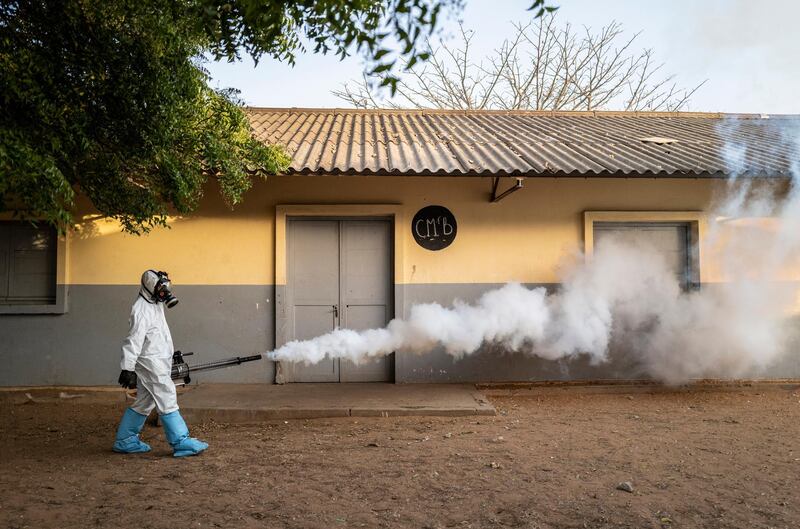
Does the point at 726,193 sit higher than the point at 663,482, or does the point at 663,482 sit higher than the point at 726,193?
the point at 726,193

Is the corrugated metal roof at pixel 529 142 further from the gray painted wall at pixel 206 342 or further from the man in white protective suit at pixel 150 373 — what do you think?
the man in white protective suit at pixel 150 373

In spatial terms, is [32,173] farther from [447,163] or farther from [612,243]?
[612,243]

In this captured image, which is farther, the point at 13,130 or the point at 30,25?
the point at 30,25

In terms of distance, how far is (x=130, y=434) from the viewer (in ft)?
19.4

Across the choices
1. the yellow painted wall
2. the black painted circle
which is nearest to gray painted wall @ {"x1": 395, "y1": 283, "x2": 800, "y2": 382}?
the yellow painted wall

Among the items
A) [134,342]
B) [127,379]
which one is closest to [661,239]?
[134,342]

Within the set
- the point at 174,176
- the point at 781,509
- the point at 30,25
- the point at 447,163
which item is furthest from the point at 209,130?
the point at 781,509

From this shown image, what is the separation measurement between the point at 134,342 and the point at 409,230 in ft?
14.3

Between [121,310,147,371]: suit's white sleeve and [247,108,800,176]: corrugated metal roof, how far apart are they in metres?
2.98

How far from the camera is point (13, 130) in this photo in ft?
15.5

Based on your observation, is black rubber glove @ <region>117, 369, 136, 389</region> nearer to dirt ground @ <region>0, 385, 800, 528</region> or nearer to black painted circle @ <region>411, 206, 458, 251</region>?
dirt ground @ <region>0, 385, 800, 528</region>

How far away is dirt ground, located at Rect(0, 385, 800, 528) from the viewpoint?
4297 millimetres

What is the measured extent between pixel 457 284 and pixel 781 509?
5.13m

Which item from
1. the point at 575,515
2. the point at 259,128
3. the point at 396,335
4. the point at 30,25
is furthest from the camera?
the point at 259,128
